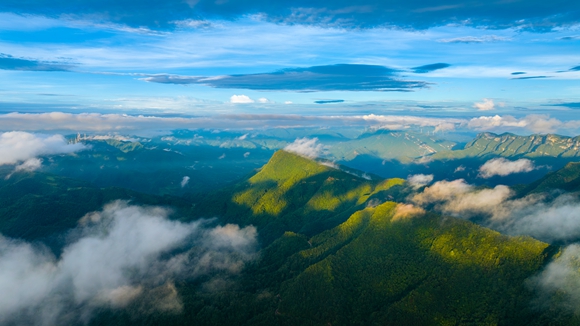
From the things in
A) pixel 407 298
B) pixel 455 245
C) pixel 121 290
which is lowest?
pixel 121 290

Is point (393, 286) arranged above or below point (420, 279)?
below

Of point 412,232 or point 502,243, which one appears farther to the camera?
point 412,232

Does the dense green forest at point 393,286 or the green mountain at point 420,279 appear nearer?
the dense green forest at point 393,286

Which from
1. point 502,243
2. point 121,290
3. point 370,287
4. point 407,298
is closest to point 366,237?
point 370,287

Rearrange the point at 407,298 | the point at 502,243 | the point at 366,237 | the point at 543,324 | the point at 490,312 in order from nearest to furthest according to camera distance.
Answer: the point at 543,324, the point at 490,312, the point at 407,298, the point at 502,243, the point at 366,237

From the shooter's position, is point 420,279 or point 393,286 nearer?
point 420,279

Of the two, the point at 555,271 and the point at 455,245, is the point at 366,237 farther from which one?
the point at 555,271

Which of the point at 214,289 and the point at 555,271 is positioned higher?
the point at 555,271

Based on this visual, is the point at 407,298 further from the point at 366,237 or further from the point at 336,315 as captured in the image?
the point at 366,237

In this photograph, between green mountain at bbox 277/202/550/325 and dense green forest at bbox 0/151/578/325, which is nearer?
dense green forest at bbox 0/151/578/325

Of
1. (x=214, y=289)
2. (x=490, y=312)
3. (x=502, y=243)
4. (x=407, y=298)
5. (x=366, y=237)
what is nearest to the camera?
(x=490, y=312)
